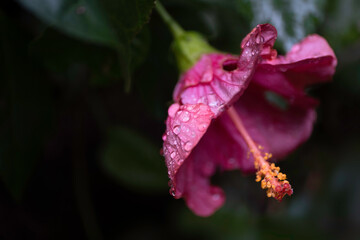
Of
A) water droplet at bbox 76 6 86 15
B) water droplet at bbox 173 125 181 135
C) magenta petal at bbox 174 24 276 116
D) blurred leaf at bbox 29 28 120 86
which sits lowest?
water droplet at bbox 173 125 181 135

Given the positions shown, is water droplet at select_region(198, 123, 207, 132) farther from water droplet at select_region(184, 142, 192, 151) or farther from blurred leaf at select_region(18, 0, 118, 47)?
blurred leaf at select_region(18, 0, 118, 47)


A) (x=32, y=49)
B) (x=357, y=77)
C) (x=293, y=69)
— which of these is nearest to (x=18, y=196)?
(x=32, y=49)

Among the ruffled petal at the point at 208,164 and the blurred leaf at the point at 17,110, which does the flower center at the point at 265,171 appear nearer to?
the ruffled petal at the point at 208,164

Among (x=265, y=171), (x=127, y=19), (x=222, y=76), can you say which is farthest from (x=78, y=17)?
(x=265, y=171)

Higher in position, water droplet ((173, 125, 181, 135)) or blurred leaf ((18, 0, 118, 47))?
blurred leaf ((18, 0, 118, 47))

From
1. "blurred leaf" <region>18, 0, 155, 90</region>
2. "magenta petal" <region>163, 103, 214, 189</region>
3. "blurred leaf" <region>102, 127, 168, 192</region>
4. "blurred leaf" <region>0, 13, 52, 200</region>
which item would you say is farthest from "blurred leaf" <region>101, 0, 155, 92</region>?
"blurred leaf" <region>102, 127, 168, 192</region>

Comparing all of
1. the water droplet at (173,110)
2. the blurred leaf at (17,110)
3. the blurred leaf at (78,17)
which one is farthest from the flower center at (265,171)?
the blurred leaf at (17,110)

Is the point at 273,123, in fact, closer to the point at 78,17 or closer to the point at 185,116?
the point at 185,116
